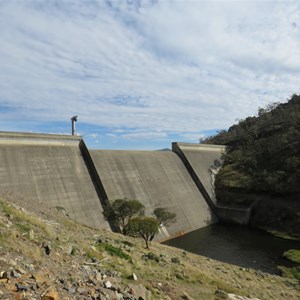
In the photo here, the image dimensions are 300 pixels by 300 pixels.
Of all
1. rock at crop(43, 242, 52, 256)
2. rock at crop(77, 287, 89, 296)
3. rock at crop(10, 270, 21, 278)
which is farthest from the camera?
rock at crop(43, 242, 52, 256)

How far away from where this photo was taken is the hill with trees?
43.8m

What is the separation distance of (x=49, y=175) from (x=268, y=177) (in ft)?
98.2

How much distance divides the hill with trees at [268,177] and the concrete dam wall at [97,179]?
414 centimetres

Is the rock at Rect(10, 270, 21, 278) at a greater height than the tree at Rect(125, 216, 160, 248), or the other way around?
the rock at Rect(10, 270, 21, 278)

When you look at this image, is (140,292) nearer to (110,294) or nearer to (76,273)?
(110,294)

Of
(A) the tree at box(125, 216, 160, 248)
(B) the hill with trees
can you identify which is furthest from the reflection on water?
(A) the tree at box(125, 216, 160, 248)

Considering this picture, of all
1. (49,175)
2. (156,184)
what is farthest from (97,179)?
(156,184)

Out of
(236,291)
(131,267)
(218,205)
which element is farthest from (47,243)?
(218,205)

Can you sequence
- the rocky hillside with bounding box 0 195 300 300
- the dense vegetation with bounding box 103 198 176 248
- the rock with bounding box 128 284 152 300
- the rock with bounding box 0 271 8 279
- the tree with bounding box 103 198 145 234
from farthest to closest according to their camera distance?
the tree with bounding box 103 198 145 234, the dense vegetation with bounding box 103 198 176 248, the rock with bounding box 128 284 152 300, the rocky hillside with bounding box 0 195 300 300, the rock with bounding box 0 271 8 279

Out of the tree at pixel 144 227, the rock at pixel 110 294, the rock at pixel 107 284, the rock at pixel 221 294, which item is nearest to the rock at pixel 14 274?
the rock at pixel 110 294

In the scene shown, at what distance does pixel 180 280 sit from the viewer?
545 inches

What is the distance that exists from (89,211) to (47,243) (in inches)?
868

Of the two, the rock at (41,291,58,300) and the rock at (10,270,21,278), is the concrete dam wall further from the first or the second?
the rock at (41,291,58,300)

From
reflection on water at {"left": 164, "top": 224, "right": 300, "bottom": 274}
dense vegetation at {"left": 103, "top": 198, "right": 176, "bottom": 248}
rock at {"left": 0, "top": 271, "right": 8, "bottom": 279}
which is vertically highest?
rock at {"left": 0, "top": 271, "right": 8, "bottom": 279}
